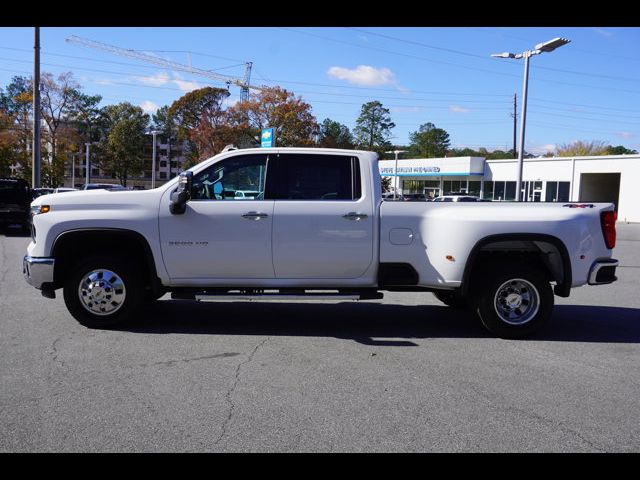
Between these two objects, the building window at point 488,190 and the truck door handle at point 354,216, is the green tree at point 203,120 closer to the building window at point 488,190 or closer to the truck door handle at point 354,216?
the building window at point 488,190

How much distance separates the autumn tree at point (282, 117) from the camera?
49875 millimetres

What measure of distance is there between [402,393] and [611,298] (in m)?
6.73

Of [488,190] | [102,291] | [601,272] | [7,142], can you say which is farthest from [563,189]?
[7,142]

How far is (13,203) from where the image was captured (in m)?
20.0

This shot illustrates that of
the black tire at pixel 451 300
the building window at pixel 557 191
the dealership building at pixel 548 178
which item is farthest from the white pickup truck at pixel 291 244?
the building window at pixel 557 191

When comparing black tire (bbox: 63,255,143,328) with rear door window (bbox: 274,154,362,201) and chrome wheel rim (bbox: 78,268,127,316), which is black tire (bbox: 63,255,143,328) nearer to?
chrome wheel rim (bbox: 78,268,127,316)

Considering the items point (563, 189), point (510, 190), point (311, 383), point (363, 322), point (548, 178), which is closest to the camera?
point (311, 383)

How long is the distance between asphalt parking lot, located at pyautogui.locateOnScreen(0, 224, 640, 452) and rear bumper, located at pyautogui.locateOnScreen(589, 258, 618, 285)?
0.74 meters

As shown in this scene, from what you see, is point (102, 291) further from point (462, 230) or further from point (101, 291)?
point (462, 230)

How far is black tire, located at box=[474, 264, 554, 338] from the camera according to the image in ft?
22.5

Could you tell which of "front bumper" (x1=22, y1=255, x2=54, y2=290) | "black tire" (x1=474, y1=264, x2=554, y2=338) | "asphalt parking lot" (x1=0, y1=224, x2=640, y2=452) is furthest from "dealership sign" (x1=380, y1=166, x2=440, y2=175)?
"front bumper" (x1=22, y1=255, x2=54, y2=290)

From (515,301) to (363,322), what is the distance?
1925 millimetres

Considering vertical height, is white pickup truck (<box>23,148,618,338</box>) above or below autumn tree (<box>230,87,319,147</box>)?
below
